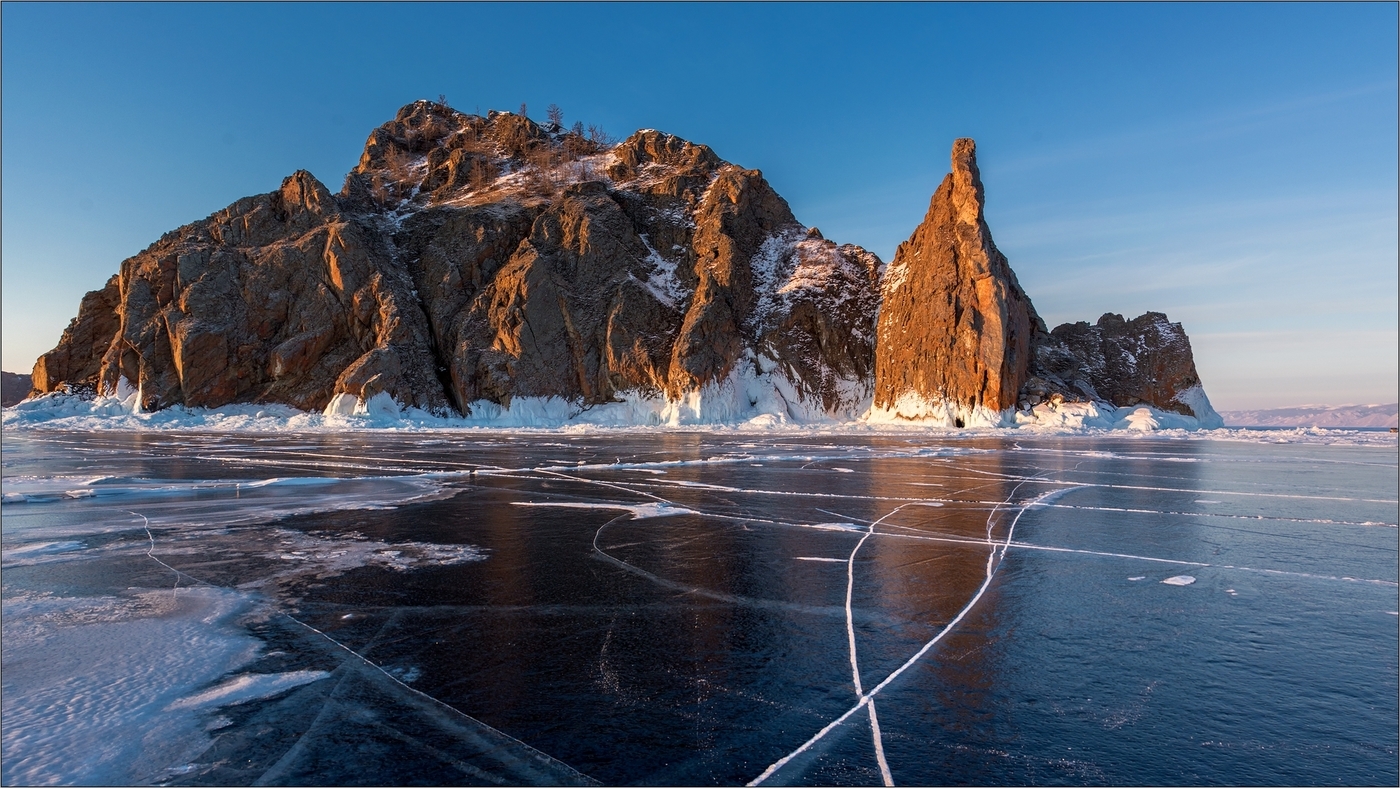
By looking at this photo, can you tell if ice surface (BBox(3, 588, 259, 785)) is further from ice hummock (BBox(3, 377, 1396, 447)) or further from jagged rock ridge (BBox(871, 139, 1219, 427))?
jagged rock ridge (BBox(871, 139, 1219, 427))

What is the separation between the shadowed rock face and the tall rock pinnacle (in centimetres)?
612

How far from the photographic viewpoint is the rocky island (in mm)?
55219

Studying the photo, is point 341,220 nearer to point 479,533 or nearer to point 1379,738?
point 479,533

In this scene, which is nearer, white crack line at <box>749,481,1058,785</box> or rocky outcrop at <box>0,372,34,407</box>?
white crack line at <box>749,481,1058,785</box>

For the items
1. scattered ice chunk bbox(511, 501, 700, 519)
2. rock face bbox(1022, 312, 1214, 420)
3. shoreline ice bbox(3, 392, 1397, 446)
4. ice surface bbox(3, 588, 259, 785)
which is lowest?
ice surface bbox(3, 588, 259, 785)

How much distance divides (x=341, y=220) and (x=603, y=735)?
227 feet

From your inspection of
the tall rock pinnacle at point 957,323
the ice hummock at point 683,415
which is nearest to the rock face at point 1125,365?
the ice hummock at point 683,415

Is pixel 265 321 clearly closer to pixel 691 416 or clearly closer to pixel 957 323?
pixel 691 416

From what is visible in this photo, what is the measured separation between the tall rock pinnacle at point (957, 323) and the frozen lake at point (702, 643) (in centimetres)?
3938

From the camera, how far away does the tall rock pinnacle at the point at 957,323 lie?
51875mm

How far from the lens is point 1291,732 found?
13.8 ft

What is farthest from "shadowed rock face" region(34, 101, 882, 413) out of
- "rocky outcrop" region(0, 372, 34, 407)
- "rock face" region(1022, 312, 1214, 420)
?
"rocky outcrop" region(0, 372, 34, 407)

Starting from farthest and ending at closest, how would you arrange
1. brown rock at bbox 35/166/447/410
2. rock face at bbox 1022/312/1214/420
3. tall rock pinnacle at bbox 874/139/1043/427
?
brown rock at bbox 35/166/447/410, rock face at bbox 1022/312/1214/420, tall rock pinnacle at bbox 874/139/1043/427

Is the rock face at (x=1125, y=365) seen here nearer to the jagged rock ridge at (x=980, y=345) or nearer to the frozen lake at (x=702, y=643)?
the jagged rock ridge at (x=980, y=345)
